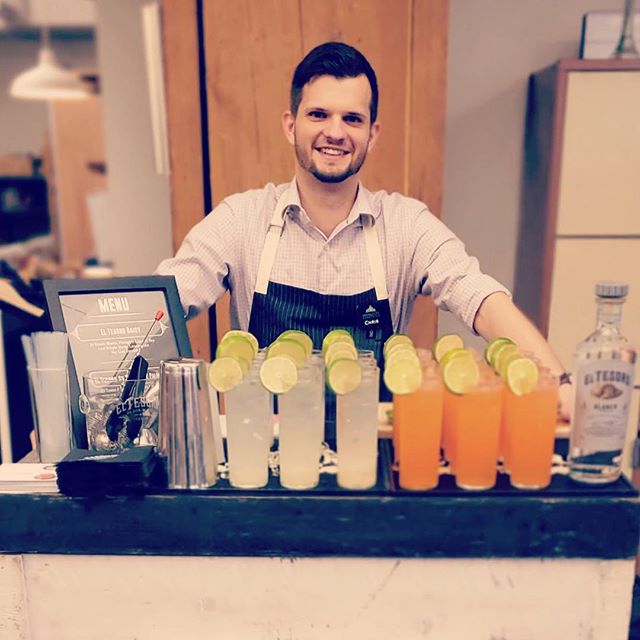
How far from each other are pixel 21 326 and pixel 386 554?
196cm

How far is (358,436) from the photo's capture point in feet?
3.51

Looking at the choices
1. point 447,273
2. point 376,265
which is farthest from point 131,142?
point 447,273

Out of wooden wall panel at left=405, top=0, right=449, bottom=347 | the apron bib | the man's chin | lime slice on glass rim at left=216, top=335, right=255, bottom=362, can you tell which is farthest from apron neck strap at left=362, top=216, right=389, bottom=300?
lime slice on glass rim at left=216, top=335, right=255, bottom=362

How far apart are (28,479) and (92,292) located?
373 millimetres

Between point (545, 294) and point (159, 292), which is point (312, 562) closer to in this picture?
point (159, 292)

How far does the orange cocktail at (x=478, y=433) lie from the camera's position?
1027 mm

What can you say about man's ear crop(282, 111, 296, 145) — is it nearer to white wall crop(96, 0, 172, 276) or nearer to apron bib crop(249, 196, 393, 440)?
apron bib crop(249, 196, 393, 440)

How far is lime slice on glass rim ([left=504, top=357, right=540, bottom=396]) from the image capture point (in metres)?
1.02

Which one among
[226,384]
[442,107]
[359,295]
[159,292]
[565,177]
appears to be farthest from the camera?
[565,177]

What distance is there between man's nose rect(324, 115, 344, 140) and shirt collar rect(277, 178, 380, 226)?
0.80 feet

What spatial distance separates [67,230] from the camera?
247 inches

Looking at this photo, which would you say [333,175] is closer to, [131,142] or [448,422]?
[448,422]

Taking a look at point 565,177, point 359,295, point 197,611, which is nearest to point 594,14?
point 565,177

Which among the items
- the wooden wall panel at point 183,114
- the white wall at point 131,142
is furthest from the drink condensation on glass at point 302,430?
the white wall at point 131,142
